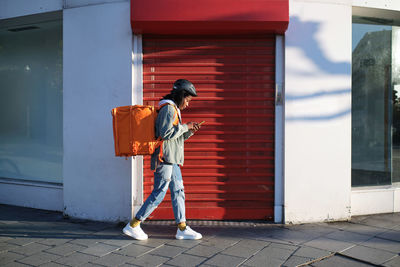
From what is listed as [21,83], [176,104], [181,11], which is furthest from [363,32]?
[21,83]

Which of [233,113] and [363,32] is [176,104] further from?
[363,32]

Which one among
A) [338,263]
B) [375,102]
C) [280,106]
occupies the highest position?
[375,102]

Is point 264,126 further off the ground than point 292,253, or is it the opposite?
point 264,126

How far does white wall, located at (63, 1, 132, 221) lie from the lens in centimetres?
596

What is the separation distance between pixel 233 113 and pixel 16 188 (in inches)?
157

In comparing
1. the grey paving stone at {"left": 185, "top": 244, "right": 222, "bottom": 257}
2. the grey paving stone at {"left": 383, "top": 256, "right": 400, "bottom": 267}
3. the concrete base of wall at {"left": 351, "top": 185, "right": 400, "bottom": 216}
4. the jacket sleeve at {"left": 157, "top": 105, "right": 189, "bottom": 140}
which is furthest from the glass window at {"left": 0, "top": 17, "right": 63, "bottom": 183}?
the grey paving stone at {"left": 383, "top": 256, "right": 400, "bottom": 267}

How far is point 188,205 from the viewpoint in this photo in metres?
6.14

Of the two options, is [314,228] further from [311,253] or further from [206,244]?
[206,244]

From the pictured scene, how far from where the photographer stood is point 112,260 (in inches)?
171

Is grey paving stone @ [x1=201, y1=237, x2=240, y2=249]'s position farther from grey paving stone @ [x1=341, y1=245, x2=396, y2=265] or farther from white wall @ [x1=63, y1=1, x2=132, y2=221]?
white wall @ [x1=63, y1=1, x2=132, y2=221]

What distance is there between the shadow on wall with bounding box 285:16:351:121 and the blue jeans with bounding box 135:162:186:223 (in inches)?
77.8

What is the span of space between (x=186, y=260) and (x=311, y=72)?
3.31 meters

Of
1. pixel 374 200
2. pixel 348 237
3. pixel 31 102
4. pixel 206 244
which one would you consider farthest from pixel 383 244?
pixel 31 102

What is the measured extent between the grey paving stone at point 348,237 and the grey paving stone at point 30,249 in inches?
140
